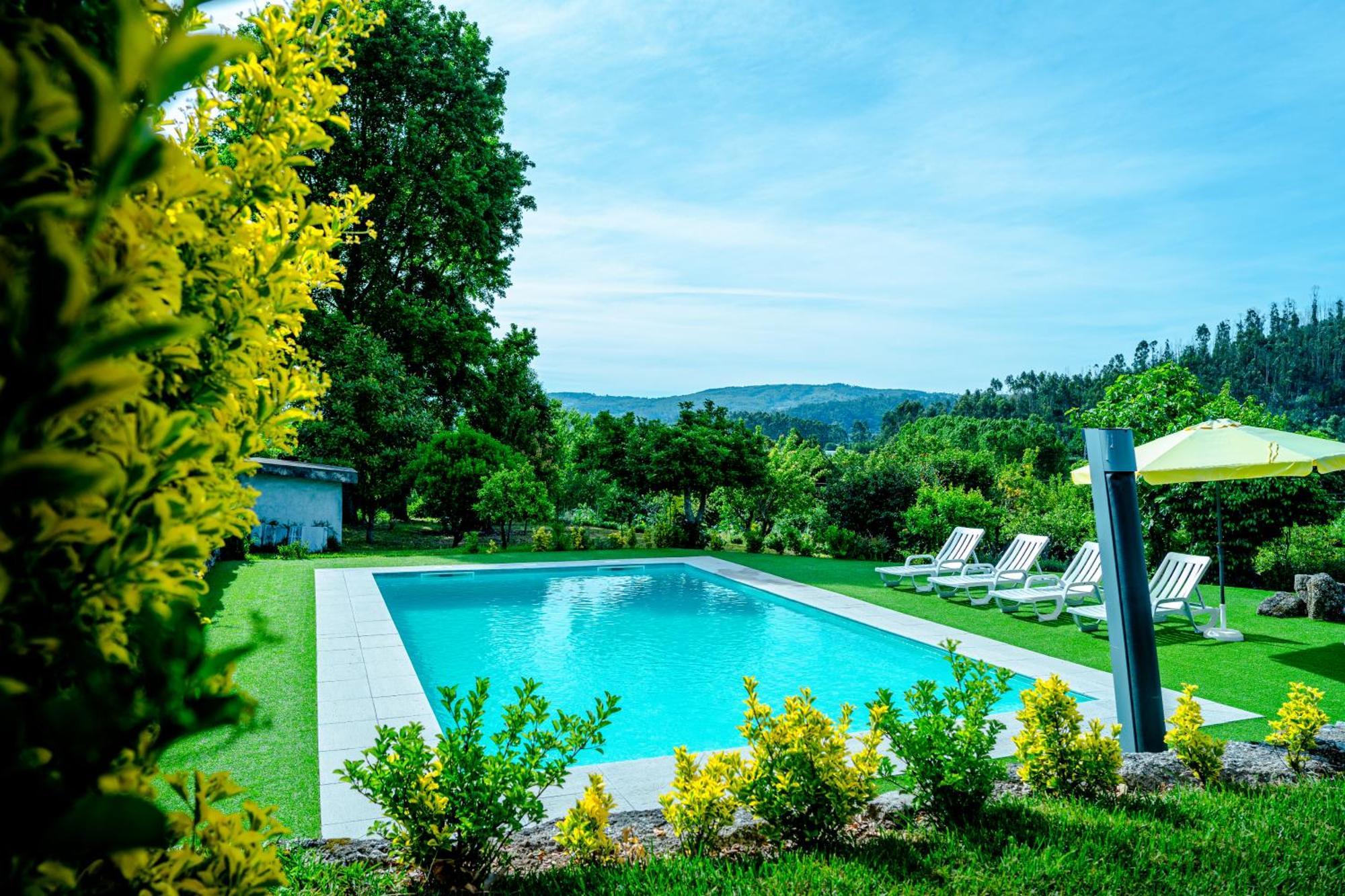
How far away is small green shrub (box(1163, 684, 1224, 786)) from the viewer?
13.9 feet

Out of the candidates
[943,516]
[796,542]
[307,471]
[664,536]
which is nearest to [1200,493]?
[943,516]

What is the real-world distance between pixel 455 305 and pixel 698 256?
7917 millimetres

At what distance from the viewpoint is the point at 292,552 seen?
15.0 metres

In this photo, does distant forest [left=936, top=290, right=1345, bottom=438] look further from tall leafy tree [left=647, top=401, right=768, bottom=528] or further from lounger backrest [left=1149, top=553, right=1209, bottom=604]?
lounger backrest [left=1149, top=553, right=1209, bottom=604]

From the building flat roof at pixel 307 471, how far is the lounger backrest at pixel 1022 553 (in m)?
13.6

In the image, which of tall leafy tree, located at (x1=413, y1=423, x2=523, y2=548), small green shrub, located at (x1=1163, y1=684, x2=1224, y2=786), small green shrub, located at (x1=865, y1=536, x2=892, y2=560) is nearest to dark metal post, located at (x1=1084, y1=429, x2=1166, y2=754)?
small green shrub, located at (x1=1163, y1=684, x2=1224, y2=786)

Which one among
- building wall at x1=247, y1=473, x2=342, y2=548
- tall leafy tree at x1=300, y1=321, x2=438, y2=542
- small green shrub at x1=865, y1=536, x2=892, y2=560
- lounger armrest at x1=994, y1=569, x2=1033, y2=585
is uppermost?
tall leafy tree at x1=300, y1=321, x2=438, y2=542

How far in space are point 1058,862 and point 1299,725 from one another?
232 centimetres

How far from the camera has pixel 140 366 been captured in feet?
3.53

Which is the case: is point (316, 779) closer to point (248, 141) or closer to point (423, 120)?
point (248, 141)

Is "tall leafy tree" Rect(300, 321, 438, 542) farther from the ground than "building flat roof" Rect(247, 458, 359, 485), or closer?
farther from the ground

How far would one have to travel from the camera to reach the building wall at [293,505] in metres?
15.5

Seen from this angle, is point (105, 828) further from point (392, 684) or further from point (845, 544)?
point (845, 544)

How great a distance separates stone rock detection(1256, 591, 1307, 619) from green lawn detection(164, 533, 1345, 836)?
0.57 feet
